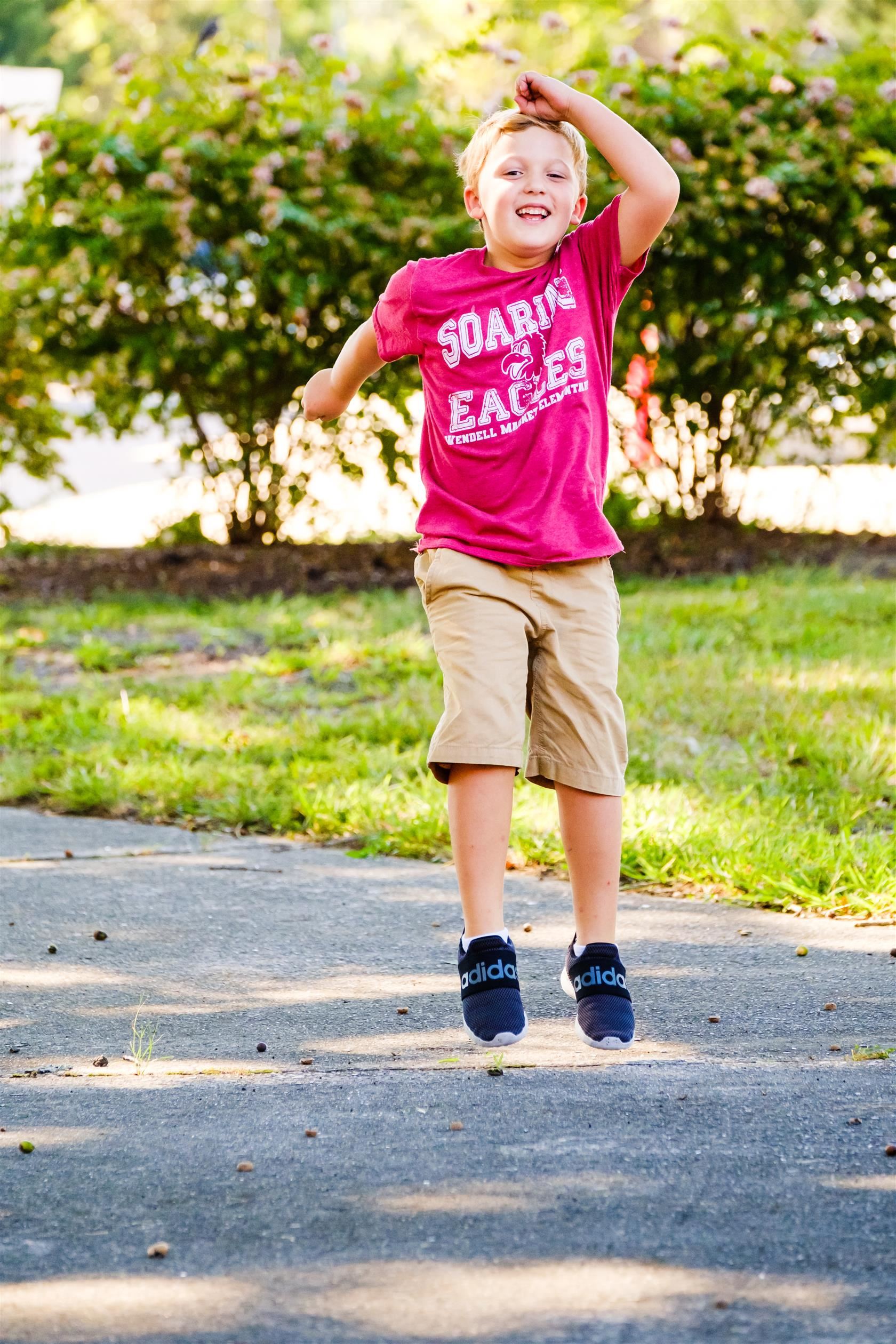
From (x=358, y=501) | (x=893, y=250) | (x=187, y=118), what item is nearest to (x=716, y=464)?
(x=893, y=250)

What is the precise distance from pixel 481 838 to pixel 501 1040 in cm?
36

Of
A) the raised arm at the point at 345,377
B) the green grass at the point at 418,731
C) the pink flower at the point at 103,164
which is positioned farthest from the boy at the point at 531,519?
the pink flower at the point at 103,164

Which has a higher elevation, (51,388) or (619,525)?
(51,388)

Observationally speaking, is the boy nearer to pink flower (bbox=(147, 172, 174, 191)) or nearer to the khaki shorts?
the khaki shorts

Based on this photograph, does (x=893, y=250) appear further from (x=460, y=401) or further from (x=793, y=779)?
(x=460, y=401)

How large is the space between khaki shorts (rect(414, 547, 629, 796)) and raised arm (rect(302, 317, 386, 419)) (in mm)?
441

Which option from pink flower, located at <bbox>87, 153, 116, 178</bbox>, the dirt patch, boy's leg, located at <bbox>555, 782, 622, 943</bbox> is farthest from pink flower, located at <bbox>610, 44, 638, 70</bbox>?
boy's leg, located at <bbox>555, 782, 622, 943</bbox>

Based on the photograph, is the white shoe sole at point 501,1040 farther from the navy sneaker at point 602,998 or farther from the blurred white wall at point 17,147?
the blurred white wall at point 17,147

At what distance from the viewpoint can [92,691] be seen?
5621 mm

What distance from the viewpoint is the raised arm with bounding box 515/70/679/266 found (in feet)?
8.82

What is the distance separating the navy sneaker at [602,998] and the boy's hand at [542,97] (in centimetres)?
155

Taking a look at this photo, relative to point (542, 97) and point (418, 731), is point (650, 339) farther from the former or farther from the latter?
point (542, 97)

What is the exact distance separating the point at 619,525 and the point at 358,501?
6.68 ft

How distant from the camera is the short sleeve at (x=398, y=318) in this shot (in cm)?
279
